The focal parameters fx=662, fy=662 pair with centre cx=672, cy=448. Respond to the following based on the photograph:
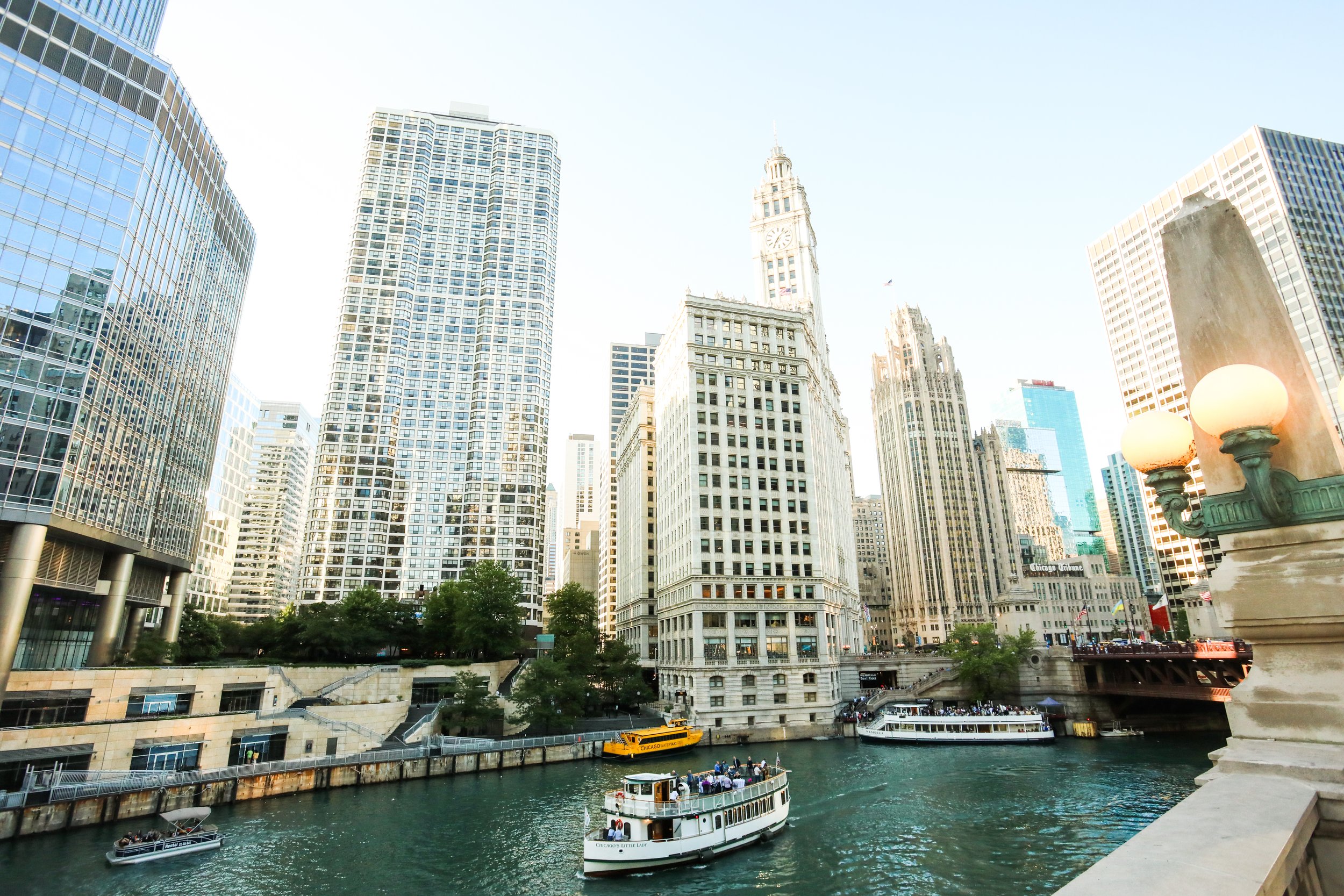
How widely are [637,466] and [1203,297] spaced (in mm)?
121671

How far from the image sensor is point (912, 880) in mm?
32000

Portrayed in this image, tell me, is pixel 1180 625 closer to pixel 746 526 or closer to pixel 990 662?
pixel 990 662

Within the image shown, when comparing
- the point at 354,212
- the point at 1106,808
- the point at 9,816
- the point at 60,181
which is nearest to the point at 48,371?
the point at 60,181

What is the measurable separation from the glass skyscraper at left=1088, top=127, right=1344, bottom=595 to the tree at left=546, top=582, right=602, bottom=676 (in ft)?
305

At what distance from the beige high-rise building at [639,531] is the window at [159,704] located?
64.1 metres

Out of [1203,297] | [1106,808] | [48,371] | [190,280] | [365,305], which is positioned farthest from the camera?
[365,305]

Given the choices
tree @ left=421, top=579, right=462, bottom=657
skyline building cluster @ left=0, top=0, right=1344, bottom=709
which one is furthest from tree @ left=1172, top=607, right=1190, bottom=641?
tree @ left=421, top=579, right=462, bottom=657

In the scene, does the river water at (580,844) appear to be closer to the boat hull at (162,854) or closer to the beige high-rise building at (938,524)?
the boat hull at (162,854)

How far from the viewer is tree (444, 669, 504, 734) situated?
213 ft

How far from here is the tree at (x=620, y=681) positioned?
8475 centimetres

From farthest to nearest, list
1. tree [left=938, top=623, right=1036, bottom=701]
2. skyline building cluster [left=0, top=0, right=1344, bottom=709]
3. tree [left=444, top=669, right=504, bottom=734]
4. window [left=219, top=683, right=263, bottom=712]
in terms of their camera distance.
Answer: tree [left=938, top=623, right=1036, bottom=701] < tree [left=444, top=669, right=504, bottom=734] < window [left=219, top=683, right=263, bottom=712] < skyline building cluster [left=0, top=0, right=1344, bottom=709]

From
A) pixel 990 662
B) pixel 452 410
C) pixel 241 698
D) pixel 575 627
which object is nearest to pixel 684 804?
pixel 241 698

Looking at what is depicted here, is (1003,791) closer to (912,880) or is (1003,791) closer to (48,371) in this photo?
(912,880)

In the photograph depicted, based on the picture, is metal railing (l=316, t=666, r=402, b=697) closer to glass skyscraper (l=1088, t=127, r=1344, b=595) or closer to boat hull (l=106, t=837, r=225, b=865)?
boat hull (l=106, t=837, r=225, b=865)
